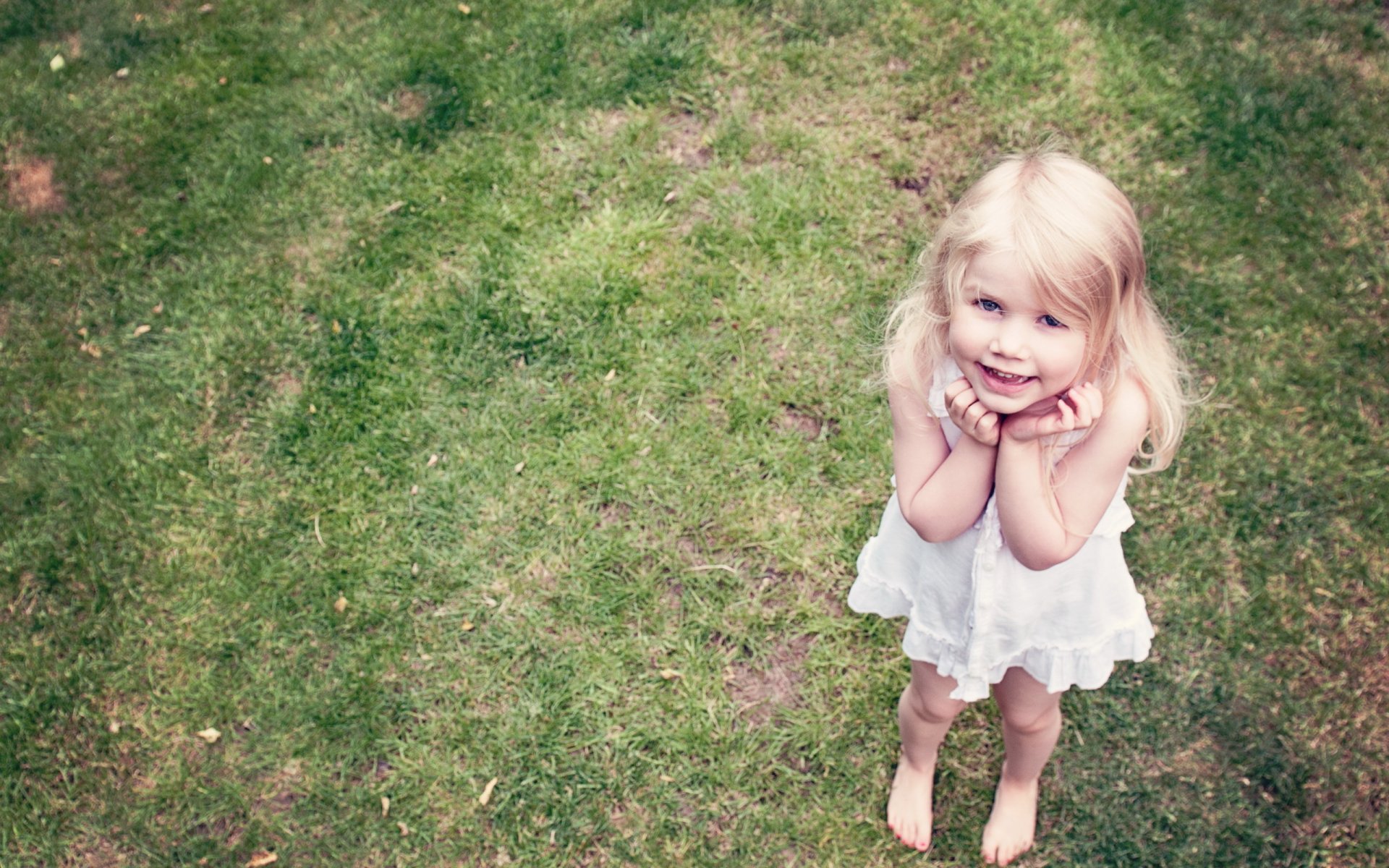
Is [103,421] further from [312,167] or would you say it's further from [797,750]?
[797,750]

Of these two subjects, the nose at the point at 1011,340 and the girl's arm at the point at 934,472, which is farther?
the girl's arm at the point at 934,472

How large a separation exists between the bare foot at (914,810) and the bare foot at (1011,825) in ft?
0.58

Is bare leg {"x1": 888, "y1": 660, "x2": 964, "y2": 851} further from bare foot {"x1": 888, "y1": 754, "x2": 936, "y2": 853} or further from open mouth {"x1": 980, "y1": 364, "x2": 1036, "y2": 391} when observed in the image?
open mouth {"x1": 980, "y1": 364, "x2": 1036, "y2": 391}

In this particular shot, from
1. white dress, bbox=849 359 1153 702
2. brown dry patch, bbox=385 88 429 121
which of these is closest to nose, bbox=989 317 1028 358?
white dress, bbox=849 359 1153 702

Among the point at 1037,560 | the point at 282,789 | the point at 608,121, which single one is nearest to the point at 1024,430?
the point at 1037,560

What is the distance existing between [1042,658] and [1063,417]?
2.34 feet

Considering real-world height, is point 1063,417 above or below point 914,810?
above

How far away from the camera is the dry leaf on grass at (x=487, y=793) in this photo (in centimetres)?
302

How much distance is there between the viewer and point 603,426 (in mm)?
3547

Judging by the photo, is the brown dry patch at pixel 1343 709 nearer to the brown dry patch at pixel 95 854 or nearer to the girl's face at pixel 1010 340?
the girl's face at pixel 1010 340

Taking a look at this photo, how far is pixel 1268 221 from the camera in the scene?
3.65 m

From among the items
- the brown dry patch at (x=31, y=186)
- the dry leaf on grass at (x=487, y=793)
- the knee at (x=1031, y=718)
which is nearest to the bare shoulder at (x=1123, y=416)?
the knee at (x=1031, y=718)

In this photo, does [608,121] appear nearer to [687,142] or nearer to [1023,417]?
[687,142]

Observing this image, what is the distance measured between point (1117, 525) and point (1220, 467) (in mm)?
1492
